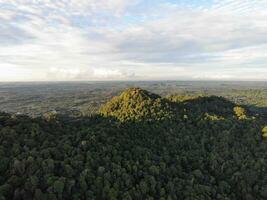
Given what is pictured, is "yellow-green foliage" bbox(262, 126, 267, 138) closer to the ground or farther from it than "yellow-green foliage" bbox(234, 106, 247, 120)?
closer to the ground

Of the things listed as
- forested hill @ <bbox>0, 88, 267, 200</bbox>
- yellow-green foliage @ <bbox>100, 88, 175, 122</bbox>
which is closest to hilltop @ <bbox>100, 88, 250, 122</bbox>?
yellow-green foliage @ <bbox>100, 88, 175, 122</bbox>

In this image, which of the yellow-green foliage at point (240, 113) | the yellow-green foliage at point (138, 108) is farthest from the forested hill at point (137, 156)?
the yellow-green foliage at point (240, 113)

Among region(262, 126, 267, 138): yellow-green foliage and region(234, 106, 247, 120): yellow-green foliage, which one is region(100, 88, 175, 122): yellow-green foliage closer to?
region(234, 106, 247, 120): yellow-green foliage

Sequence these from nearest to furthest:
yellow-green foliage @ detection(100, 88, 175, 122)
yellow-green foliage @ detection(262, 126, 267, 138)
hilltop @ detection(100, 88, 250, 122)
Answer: yellow-green foliage @ detection(262, 126, 267, 138)
yellow-green foliage @ detection(100, 88, 175, 122)
hilltop @ detection(100, 88, 250, 122)

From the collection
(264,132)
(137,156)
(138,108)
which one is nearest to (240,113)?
(264,132)

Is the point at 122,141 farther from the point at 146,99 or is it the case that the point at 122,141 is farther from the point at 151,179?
the point at 146,99

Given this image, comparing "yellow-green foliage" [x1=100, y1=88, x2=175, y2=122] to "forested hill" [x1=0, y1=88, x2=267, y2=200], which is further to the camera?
"yellow-green foliage" [x1=100, y1=88, x2=175, y2=122]

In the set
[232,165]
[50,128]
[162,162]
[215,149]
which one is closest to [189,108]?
[215,149]

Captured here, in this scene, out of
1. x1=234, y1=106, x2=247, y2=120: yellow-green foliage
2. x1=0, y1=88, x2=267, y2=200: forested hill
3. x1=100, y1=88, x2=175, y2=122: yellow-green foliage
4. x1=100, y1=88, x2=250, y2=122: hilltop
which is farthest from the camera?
x1=234, y1=106, x2=247, y2=120: yellow-green foliage

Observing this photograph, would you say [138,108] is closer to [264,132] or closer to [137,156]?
[137,156]
